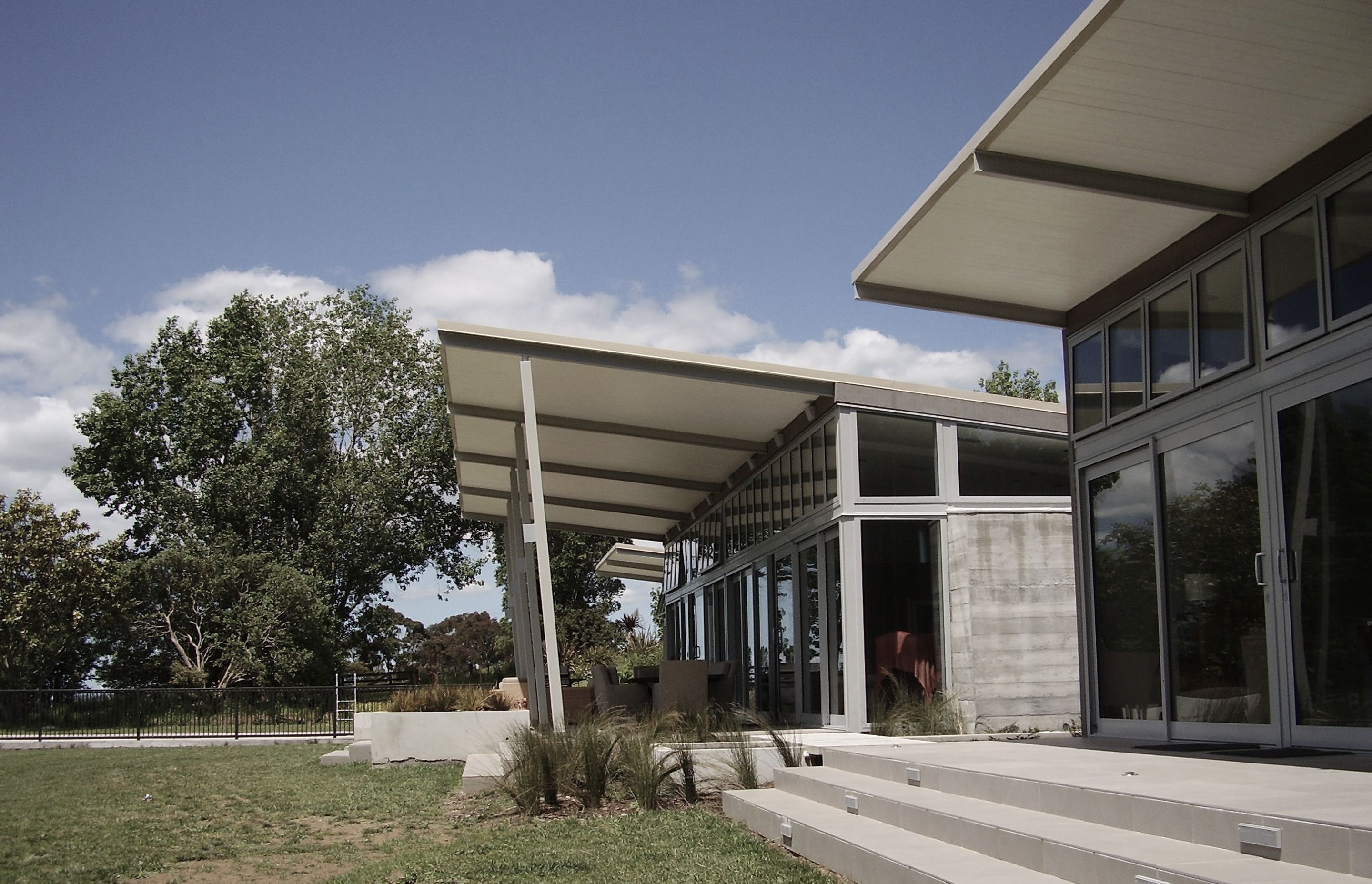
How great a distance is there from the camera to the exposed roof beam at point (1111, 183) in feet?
21.9

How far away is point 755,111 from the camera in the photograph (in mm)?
13898

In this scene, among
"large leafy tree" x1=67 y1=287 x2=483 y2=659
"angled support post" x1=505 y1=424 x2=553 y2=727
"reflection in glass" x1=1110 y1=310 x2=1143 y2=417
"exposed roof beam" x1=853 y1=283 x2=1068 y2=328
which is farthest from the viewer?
"large leafy tree" x1=67 y1=287 x2=483 y2=659

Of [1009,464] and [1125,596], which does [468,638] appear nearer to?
[1009,464]

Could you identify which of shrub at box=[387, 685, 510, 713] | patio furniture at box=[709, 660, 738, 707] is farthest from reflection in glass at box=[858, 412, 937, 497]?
shrub at box=[387, 685, 510, 713]

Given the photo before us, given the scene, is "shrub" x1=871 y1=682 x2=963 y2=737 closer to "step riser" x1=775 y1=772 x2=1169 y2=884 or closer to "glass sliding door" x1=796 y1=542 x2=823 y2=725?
"glass sliding door" x1=796 y1=542 x2=823 y2=725

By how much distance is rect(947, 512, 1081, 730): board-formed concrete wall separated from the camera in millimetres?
11531

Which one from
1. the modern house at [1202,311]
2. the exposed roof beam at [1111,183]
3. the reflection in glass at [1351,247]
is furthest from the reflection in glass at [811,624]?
the reflection in glass at [1351,247]

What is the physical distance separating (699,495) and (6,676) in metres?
17.6

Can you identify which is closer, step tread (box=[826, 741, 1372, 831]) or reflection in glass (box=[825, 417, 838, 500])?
step tread (box=[826, 741, 1372, 831])

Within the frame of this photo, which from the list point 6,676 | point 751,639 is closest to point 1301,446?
point 751,639

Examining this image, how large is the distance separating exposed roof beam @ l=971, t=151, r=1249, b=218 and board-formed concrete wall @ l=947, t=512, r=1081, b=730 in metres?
5.27

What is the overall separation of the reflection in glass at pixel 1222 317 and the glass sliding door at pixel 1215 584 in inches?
16.5

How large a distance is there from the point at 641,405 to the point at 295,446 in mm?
23061

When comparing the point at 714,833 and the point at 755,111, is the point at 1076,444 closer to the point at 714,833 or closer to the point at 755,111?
the point at 714,833
